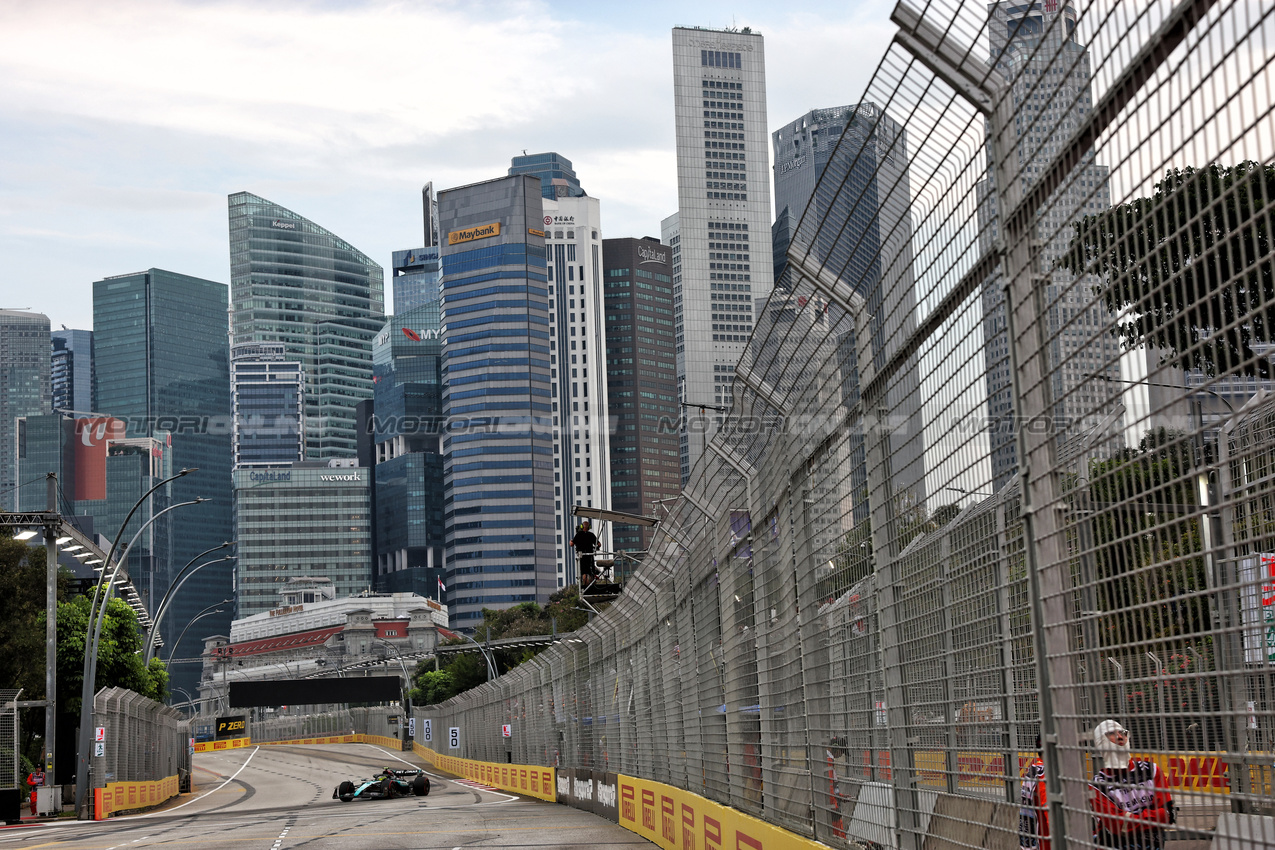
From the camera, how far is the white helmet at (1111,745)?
3.43 meters

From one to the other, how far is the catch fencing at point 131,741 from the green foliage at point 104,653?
7.38 ft

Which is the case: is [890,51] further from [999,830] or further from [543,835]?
[543,835]

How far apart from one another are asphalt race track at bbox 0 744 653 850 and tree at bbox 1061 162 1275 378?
14424 mm

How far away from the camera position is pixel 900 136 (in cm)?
503

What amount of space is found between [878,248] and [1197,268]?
285 centimetres

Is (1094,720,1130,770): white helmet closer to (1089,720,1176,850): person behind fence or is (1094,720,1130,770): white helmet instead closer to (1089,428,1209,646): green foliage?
(1089,720,1176,850): person behind fence

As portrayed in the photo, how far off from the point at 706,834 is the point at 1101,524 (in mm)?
8971

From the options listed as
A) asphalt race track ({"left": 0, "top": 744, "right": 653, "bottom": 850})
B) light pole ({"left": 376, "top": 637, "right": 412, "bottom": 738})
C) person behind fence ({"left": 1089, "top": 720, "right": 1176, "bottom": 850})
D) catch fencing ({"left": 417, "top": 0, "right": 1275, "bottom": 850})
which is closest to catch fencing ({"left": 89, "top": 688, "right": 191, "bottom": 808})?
asphalt race track ({"left": 0, "top": 744, "right": 653, "bottom": 850})

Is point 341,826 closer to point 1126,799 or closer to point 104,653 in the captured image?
point 1126,799

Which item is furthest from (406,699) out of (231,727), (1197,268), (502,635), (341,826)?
(1197,268)

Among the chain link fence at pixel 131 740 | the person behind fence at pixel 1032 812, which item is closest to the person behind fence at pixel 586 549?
the chain link fence at pixel 131 740

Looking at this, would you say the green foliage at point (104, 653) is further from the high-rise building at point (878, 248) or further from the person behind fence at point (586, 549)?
the high-rise building at point (878, 248)

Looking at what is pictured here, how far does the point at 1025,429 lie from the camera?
13.1 feet

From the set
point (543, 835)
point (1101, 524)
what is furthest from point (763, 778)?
point (543, 835)
